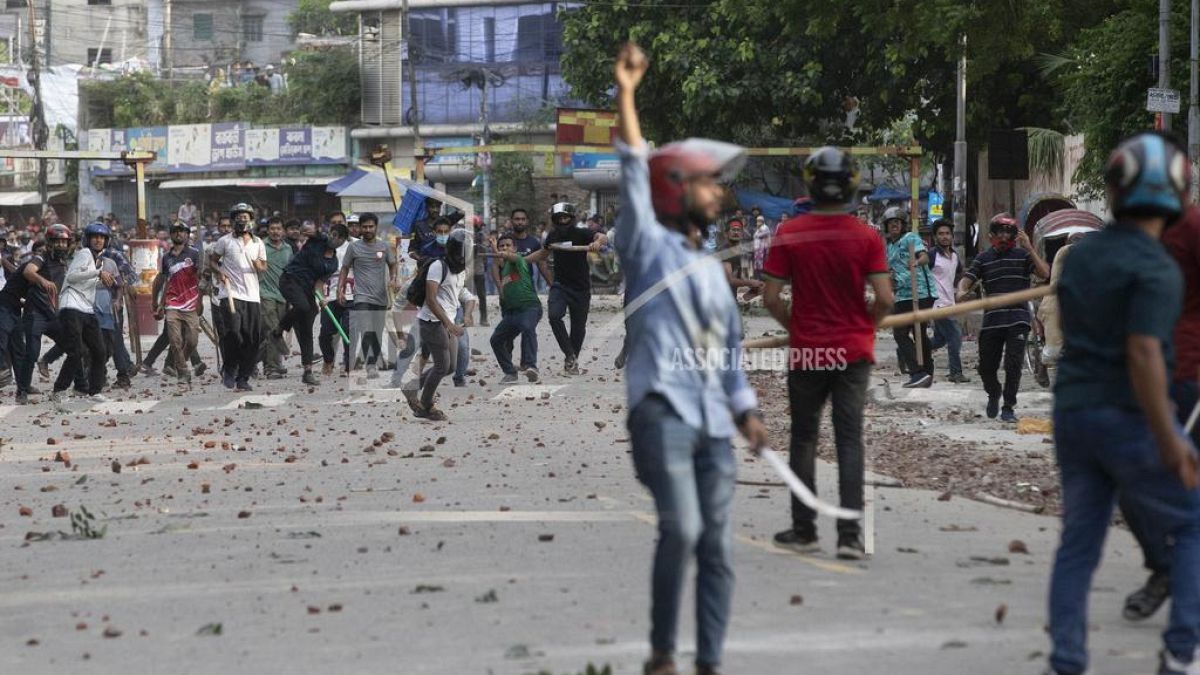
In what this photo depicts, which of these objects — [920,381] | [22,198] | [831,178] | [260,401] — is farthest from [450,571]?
[22,198]

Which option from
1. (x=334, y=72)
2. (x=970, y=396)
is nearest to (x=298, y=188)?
(x=334, y=72)

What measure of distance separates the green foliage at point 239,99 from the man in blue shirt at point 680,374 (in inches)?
2343

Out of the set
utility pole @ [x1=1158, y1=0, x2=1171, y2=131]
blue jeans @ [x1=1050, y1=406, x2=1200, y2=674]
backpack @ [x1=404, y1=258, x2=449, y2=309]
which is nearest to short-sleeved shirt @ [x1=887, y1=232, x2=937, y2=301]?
utility pole @ [x1=1158, y1=0, x2=1171, y2=131]

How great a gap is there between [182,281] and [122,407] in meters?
2.75

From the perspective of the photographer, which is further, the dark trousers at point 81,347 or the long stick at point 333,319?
the long stick at point 333,319

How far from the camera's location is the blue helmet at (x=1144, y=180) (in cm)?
555

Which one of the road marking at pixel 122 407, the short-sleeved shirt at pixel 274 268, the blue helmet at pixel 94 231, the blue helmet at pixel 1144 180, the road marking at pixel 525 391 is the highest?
the blue helmet at pixel 1144 180

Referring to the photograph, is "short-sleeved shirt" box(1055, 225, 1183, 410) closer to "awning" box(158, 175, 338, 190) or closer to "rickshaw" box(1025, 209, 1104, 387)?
"rickshaw" box(1025, 209, 1104, 387)

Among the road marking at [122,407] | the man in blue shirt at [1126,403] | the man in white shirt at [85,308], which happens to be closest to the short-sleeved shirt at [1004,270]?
the road marking at [122,407]

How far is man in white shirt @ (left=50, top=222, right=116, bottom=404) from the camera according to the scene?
1798cm

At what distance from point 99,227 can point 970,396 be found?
861cm

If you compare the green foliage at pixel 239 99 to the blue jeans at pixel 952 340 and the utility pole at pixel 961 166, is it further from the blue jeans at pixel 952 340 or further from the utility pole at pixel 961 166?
the blue jeans at pixel 952 340

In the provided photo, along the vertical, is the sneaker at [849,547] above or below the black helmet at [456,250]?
Answer: below

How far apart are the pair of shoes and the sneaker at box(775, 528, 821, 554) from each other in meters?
9.99
